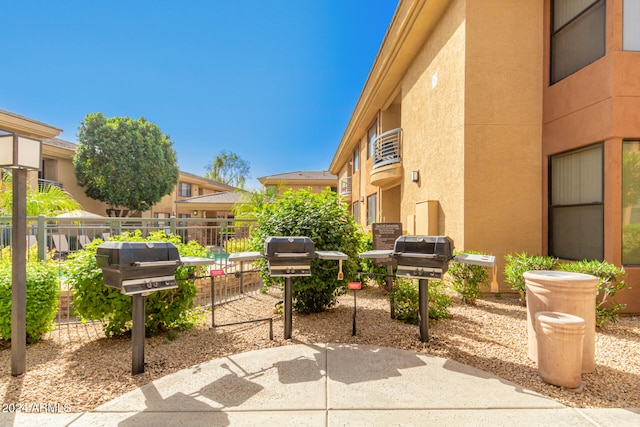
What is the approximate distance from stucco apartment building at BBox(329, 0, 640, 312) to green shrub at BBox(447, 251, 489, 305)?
1047 mm

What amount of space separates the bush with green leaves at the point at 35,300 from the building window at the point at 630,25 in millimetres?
10217

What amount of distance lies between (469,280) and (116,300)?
6.13m

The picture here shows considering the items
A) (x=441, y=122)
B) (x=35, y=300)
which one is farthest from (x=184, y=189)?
(x=35, y=300)

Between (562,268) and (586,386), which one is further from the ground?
(562,268)

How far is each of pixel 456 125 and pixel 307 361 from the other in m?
6.58

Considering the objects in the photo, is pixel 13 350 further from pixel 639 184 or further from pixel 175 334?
pixel 639 184

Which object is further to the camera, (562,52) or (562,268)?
(562,52)

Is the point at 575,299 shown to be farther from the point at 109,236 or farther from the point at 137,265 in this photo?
the point at 109,236

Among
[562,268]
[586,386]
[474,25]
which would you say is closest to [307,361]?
[586,386]

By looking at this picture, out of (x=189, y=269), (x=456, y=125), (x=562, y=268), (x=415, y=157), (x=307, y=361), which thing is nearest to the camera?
(x=307, y=361)

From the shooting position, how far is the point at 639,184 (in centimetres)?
582

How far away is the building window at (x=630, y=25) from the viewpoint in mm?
5824

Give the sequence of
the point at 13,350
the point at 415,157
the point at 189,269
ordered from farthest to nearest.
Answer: the point at 415,157, the point at 189,269, the point at 13,350

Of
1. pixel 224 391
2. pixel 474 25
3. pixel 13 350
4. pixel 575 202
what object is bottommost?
pixel 224 391
